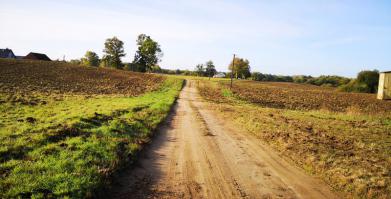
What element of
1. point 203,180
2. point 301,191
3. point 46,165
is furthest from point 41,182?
point 301,191

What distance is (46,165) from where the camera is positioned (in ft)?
24.4

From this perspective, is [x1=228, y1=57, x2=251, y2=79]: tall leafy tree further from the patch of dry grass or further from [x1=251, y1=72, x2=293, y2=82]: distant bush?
the patch of dry grass

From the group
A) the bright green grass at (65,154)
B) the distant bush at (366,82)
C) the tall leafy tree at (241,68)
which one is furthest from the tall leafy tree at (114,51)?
the bright green grass at (65,154)

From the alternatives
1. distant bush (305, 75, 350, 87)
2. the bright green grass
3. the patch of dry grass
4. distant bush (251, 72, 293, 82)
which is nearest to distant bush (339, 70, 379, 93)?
distant bush (305, 75, 350, 87)

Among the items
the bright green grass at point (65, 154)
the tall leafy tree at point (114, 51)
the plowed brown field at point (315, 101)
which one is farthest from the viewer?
the tall leafy tree at point (114, 51)

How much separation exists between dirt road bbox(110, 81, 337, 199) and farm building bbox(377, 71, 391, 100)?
3412 cm

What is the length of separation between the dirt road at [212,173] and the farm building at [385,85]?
34.1 metres

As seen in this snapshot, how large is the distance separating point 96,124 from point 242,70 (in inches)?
3659

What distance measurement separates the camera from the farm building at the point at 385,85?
3786 cm

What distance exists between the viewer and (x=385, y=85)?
4022 cm

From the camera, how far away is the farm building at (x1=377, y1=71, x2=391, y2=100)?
3786 cm

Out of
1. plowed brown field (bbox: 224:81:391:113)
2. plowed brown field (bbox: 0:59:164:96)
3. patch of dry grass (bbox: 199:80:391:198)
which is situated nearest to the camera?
patch of dry grass (bbox: 199:80:391:198)

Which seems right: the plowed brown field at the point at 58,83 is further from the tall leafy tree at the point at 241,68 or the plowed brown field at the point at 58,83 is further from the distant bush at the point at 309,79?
the distant bush at the point at 309,79

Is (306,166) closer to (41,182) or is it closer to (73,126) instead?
(41,182)
